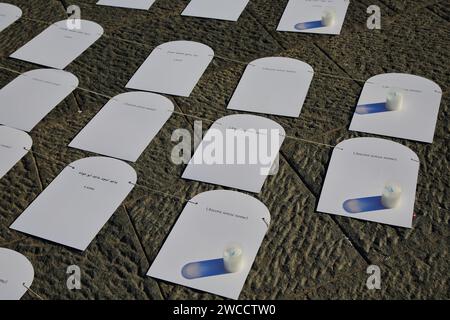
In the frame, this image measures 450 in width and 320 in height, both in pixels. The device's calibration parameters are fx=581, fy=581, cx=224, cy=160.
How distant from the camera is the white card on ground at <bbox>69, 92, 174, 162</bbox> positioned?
118 centimetres

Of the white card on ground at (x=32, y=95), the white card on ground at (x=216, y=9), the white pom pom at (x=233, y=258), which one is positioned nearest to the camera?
the white pom pom at (x=233, y=258)

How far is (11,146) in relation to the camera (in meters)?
1.21

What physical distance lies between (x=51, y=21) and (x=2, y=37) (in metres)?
0.14

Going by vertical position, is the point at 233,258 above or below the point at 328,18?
below

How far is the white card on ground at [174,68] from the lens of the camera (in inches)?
52.0

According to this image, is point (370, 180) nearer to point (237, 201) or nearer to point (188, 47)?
point (237, 201)

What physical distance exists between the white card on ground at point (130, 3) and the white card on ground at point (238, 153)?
1.82ft

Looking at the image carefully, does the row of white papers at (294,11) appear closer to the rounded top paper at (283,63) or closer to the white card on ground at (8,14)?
the rounded top paper at (283,63)

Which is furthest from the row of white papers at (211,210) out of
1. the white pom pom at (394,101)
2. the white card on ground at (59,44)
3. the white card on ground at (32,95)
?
the white card on ground at (59,44)

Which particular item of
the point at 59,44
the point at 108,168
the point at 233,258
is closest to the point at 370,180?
the point at 233,258

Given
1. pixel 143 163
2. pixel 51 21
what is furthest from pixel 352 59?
pixel 51 21

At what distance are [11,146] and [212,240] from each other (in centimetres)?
50
